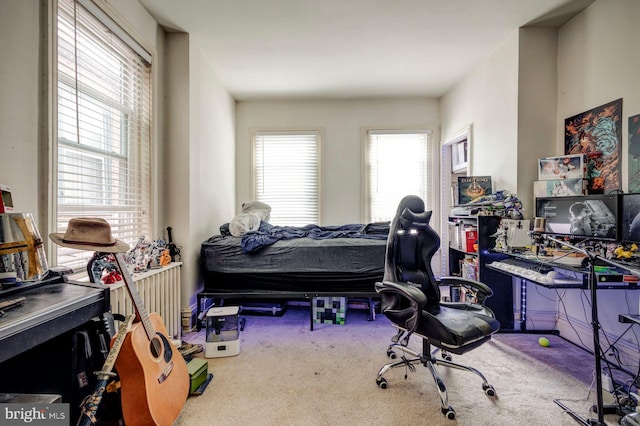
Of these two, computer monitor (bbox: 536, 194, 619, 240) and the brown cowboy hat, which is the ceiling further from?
the brown cowboy hat

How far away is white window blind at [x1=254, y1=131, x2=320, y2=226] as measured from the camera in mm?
4453

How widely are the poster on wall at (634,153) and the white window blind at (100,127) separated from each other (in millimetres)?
3747

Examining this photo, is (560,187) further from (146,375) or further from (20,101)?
(20,101)

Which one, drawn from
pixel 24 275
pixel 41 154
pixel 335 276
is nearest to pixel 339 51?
pixel 335 276

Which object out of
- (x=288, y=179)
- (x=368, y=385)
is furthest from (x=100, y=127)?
(x=288, y=179)

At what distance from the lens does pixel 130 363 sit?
133 centimetres

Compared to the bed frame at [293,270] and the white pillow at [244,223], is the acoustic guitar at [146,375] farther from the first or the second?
the white pillow at [244,223]

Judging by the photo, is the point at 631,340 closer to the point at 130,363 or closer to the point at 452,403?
the point at 452,403

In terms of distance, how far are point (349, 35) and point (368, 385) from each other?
3.02m

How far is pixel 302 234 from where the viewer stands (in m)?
3.27

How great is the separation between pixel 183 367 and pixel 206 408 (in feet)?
0.92

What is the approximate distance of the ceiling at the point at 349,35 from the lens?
233 centimetres

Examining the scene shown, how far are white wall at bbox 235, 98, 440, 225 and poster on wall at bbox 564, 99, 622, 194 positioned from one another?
206cm

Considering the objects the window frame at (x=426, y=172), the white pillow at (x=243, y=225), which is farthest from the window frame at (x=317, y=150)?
the white pillow at (x=243, y=225)
